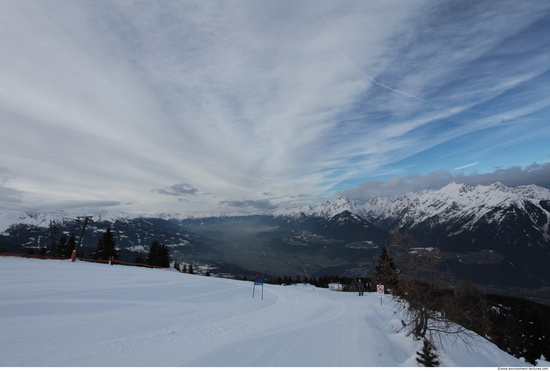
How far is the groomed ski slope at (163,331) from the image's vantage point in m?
8.77

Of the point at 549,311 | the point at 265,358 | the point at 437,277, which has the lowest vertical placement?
the point at 549,311

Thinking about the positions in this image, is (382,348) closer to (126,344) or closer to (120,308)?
(126,344)

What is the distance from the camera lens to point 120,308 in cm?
1420

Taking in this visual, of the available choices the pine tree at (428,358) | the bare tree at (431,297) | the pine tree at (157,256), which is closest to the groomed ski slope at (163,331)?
the pine tree at (428,358)

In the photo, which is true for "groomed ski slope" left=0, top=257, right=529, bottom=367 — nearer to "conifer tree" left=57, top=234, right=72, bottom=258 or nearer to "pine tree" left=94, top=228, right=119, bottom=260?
"pine tree" left=94, top=228, right=119, bottom=260

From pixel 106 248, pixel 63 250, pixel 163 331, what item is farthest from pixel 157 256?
pixel 163 331

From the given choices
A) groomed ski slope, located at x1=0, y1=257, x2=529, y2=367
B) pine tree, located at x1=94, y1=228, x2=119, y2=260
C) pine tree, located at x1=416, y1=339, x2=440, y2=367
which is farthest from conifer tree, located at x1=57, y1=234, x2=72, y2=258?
pine tree, located at x1=416, y1=339, x2=440, y2=367

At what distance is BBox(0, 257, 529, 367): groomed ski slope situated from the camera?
8.77 m

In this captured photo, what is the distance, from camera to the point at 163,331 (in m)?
11.5

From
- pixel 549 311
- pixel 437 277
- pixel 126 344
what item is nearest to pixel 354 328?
pixel 437 277

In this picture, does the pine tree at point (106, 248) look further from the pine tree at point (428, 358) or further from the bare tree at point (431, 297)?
the pine tree at point (428, 358)

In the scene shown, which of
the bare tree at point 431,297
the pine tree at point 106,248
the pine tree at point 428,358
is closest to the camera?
the pine tree at point 428,358

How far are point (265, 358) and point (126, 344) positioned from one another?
510 centimetres

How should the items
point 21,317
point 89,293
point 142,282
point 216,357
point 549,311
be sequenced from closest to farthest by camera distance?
point 216,357 < point 21,317 < point 89,293 < point 142,282 < point 549,311
